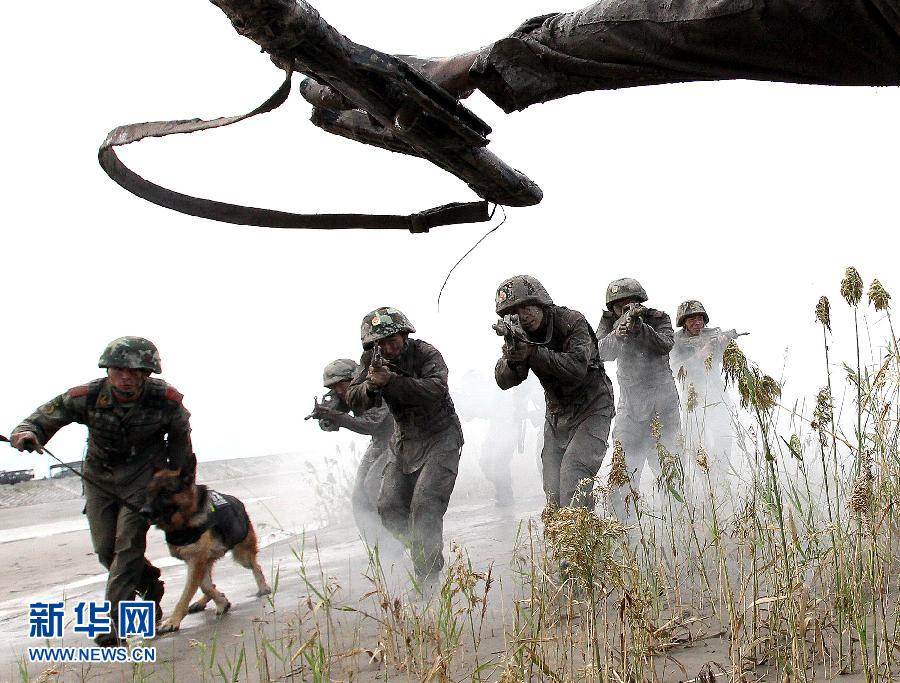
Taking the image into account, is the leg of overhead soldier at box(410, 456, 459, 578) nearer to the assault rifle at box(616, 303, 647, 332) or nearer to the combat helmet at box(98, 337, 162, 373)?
the combat helmet at box(98, 337, 162, 373)

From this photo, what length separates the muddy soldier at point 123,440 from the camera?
5.82 m

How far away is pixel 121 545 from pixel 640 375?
17.2 ft

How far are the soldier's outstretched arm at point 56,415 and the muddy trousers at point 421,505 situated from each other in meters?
2.41

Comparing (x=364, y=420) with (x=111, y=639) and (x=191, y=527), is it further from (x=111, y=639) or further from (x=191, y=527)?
(x=111, y=639)

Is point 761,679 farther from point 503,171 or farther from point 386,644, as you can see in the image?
point 503,171

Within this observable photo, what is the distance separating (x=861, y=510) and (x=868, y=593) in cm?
102

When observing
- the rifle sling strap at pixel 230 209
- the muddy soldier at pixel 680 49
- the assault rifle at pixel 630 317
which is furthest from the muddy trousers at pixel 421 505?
the muddy soldier at pixel 680 49

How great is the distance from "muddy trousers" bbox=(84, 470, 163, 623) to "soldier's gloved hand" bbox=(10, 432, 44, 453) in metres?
0.61

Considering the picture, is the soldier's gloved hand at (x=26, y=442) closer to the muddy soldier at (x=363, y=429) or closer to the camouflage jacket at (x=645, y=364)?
the muddy soldier at (x=363, y=429)

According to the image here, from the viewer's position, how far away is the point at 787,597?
2.57 metres

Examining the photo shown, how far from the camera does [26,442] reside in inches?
219

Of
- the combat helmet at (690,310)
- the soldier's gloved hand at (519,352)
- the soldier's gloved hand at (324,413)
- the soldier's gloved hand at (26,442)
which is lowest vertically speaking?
the soldier's gloved hand at (26,442)

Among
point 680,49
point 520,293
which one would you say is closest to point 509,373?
point 520,293

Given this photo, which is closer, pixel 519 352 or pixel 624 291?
pixel 519 352
